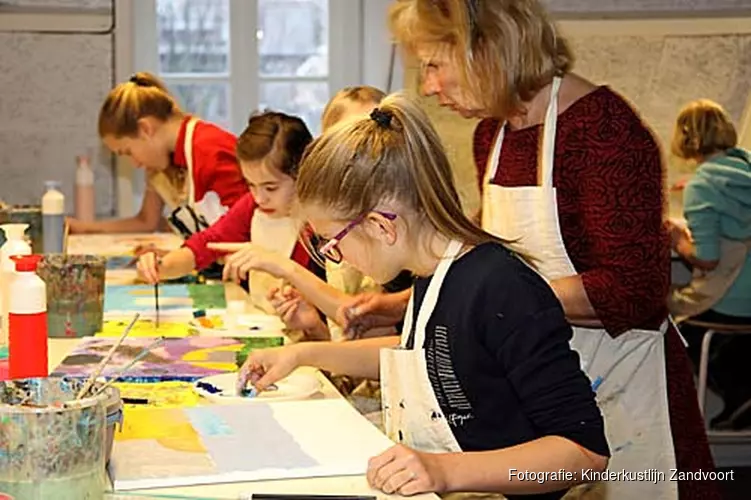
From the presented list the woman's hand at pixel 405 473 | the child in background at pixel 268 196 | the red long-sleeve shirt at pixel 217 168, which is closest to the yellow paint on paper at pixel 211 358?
the child in background at pixel 268 196

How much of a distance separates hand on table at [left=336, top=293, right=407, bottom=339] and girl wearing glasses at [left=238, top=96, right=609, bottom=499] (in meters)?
0.52

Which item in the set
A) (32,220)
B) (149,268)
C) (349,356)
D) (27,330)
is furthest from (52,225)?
(27,330)

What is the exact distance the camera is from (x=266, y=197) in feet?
8.16

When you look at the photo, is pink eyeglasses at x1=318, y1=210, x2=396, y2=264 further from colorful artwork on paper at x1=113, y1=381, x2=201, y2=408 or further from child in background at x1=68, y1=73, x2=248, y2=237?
child in background at x1=68, y1=73, x2=248, y2=237

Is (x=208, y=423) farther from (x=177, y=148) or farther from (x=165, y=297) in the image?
(x=177, y=148)

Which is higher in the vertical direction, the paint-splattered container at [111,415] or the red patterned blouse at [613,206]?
the red patterned blouse at [613,206]

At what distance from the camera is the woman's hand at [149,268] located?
2.60m

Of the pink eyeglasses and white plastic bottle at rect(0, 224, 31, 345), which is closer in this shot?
the pink eyeglasses

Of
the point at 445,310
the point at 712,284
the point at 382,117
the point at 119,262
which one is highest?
the point at 382,117

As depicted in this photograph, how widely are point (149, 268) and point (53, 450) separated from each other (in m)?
1.48

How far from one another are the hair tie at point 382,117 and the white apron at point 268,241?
0.91 m

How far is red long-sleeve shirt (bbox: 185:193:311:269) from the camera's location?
9.26 ft

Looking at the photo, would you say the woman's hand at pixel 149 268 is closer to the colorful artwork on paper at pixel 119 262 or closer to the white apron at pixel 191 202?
the colorful artwork on paper at pixel 119 262


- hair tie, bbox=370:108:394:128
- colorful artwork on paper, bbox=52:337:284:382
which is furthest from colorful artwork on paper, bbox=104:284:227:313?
hair tie, bbox=370:108:394:128
